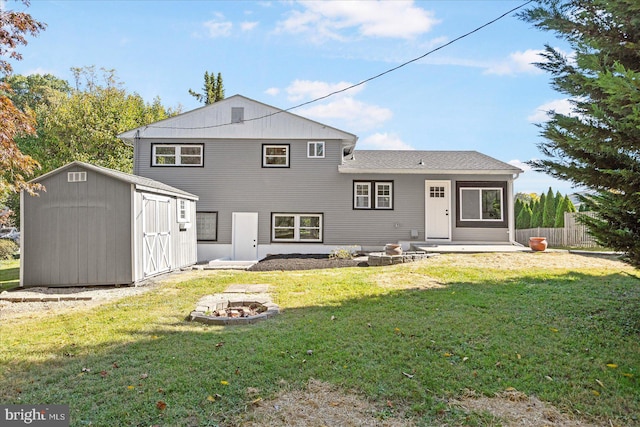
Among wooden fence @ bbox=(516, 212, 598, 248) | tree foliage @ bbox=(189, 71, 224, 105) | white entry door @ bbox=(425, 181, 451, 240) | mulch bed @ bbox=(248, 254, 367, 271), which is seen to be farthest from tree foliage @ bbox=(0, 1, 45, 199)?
tree foliage @ bbox=(189, 71, 224, 105)

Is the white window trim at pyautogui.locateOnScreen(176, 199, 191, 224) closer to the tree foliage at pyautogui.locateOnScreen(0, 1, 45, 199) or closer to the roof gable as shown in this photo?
the roof gable

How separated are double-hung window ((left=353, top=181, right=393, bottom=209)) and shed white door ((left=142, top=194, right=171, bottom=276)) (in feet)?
23.9

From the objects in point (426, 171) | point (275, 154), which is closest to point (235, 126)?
point (275, 154)

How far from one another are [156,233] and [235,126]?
653 cm

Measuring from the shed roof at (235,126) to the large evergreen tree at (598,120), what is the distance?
10593mm

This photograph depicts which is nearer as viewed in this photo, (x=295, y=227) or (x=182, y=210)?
(x=182, y=210)

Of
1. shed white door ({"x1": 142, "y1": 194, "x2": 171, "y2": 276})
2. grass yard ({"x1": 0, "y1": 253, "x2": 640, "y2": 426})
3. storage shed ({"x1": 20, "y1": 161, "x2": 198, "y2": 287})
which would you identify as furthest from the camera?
shed white door ({"x1": 142, "y1": 194, "x2": 171, "y2": 276})

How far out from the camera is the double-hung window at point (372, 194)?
1517 cm

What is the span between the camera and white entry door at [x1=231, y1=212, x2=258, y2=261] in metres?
15.0

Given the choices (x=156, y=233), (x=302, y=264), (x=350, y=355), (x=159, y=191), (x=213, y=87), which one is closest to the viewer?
(x=350, y=355)

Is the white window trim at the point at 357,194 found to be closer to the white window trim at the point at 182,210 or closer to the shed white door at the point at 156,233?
the white window trim at the point at 182,210

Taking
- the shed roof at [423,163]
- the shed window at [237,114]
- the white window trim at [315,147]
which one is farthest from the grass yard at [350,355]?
the shed window at [237,114]

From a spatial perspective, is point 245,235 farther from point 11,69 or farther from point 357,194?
point 11,69

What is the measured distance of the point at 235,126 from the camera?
15172mm
